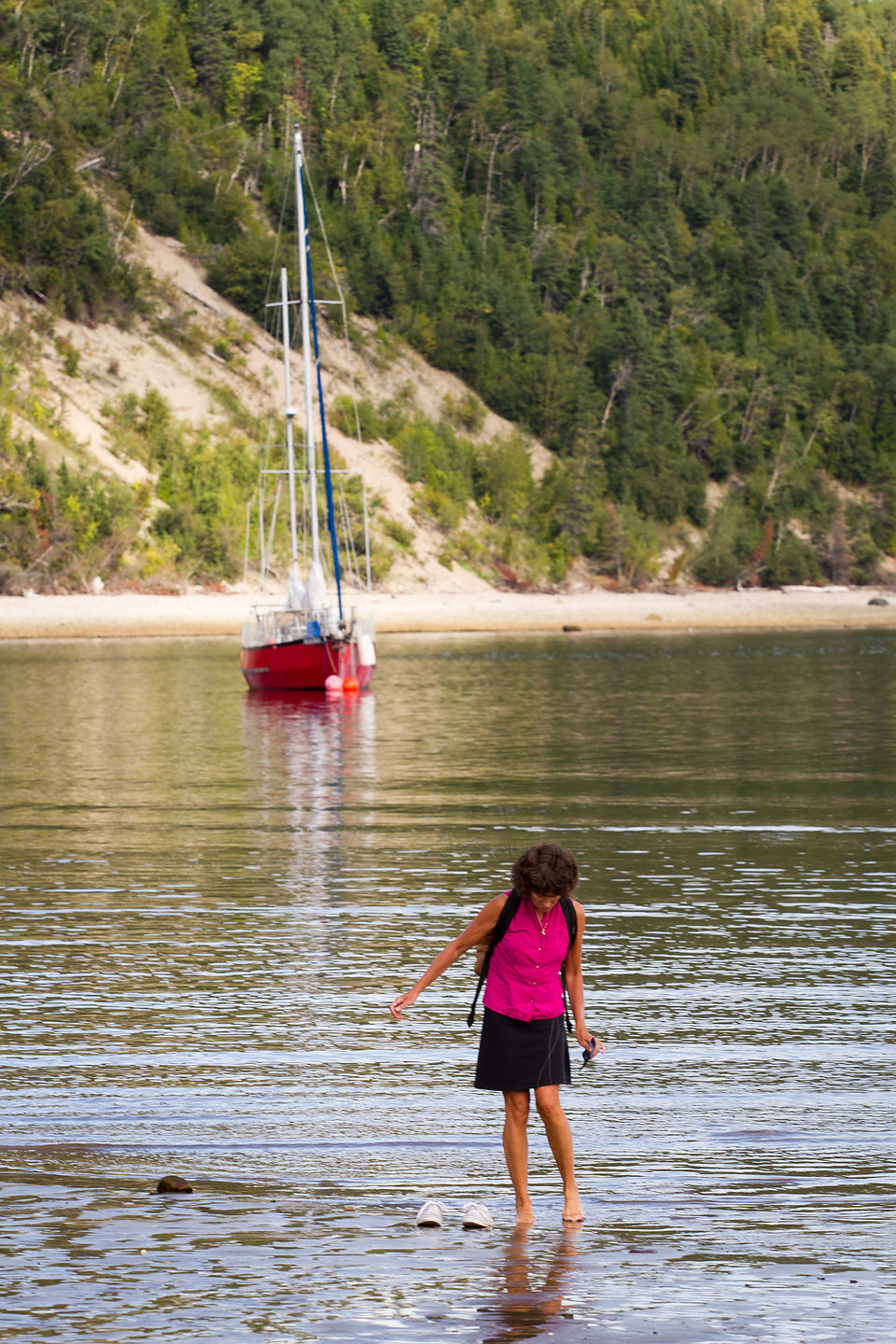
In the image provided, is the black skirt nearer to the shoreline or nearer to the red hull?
the red hull

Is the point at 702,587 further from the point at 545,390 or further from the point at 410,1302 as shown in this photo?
the point at 410,1302

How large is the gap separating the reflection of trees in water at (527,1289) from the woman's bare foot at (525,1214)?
0.03m

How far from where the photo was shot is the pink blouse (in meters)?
6.57

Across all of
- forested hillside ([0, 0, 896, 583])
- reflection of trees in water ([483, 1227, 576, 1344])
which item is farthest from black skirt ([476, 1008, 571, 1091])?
forested hillside ([0, 0, 896, 583])

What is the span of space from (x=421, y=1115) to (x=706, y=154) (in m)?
143

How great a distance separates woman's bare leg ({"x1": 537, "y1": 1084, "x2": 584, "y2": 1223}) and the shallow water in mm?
120

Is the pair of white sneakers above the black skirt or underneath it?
underneath

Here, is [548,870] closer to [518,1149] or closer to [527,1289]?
[518,1149]

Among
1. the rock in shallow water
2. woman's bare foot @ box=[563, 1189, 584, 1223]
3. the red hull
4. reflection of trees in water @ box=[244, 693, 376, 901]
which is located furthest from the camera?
the red hull

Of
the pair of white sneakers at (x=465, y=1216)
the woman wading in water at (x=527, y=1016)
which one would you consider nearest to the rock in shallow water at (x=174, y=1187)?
the pair of white sneakers at (x=465, y=1216)

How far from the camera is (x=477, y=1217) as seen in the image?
6547 mm

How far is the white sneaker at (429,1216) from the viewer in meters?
6.57

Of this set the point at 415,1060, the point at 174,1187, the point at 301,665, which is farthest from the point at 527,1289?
the point at 301,665

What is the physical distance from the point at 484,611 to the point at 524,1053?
2885 inches
